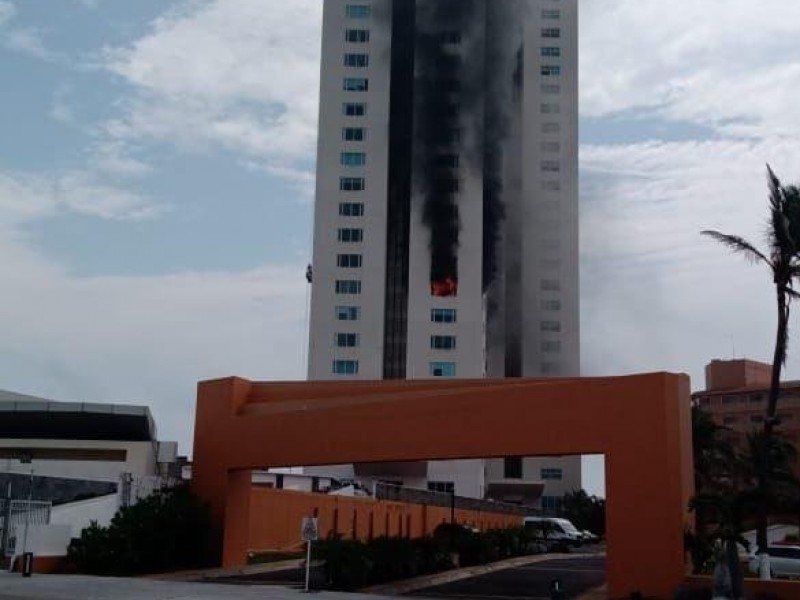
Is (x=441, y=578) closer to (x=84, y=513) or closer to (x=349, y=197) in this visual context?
(x=84, y=513)

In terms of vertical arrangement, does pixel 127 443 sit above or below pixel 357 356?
below

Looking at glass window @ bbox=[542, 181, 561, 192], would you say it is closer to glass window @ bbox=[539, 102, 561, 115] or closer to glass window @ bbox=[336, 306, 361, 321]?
glass window @ bbox=[539, 102, 561, 115]

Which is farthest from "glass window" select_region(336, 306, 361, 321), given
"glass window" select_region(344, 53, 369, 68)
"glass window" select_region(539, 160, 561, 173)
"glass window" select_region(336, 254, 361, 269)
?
"glass window" select_region(539, 160, 561, 173)

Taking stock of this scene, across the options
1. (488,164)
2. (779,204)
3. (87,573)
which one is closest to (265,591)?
(87,573)

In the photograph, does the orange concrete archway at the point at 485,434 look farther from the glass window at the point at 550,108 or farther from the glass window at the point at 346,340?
the glass window at the point at 550,108

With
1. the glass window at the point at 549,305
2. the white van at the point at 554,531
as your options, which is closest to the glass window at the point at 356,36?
the glass window at the point at 549,305

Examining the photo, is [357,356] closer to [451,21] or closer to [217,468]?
[451,21]

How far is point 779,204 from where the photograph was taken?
32406 millimetres

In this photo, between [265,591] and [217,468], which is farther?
[217,468]

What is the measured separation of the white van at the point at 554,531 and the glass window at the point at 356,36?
2373 inches

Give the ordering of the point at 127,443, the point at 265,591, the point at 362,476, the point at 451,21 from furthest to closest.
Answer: the point at 451,21 < the point at 362,476 < the point at 127,443 < the point at 265,591

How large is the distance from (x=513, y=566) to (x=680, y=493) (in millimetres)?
16273

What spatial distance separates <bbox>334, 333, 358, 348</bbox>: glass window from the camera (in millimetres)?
103188

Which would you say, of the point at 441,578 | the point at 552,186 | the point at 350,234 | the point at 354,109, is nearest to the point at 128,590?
the point at 441,578
